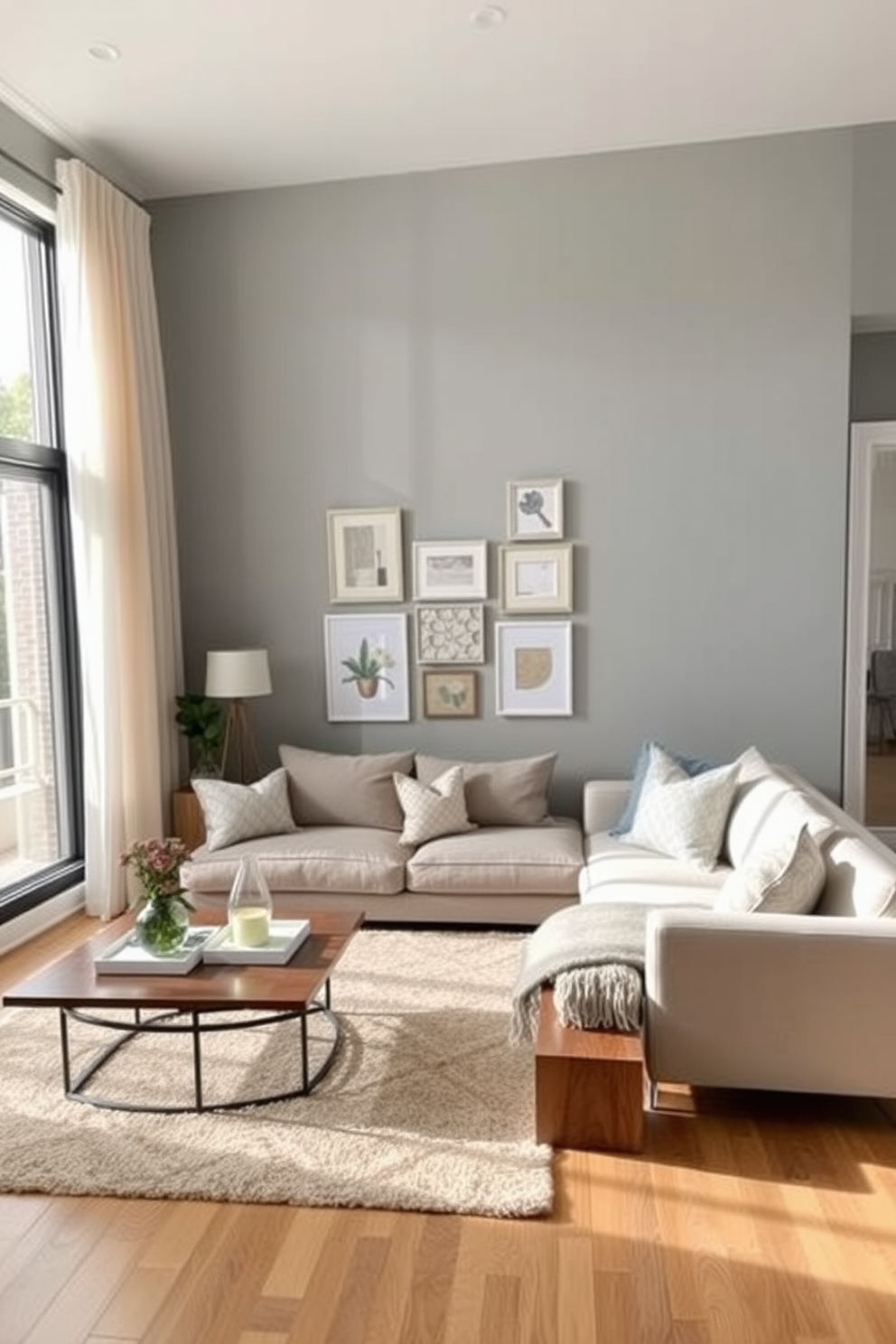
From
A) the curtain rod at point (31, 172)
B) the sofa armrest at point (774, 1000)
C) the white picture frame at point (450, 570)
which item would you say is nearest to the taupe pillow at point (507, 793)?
the white picture frame at point (450, 570)

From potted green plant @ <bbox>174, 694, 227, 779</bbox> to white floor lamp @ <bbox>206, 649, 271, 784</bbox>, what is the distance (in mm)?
56

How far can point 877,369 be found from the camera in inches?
197

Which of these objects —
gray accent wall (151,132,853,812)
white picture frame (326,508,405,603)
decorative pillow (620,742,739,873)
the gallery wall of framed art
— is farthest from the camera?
white picture frame (326,508,405,603)

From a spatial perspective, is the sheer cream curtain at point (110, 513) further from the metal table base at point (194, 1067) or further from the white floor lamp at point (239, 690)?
the metal table base at point (194, 1067)

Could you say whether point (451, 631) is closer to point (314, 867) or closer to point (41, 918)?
point (314, 867)

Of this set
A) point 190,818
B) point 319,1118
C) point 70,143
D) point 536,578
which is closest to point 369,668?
point 536,578

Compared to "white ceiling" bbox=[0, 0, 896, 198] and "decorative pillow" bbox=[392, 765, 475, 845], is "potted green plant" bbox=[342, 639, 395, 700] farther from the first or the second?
"white ceiling" bbox=[0, 0, 896, 198]

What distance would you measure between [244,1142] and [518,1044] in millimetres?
883

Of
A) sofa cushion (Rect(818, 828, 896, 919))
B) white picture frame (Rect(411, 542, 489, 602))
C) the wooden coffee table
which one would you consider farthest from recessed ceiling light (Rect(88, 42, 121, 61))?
sofa cushion (Rect(818, 828, 896, 919))

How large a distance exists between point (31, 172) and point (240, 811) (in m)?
2.99

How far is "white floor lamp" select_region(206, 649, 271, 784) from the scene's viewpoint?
4719mm

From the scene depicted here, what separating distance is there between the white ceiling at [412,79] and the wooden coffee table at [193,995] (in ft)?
10.8

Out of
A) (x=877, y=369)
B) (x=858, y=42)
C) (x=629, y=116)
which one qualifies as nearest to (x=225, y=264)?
(x=629, y=116)

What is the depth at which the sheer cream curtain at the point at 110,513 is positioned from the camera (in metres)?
4.41
